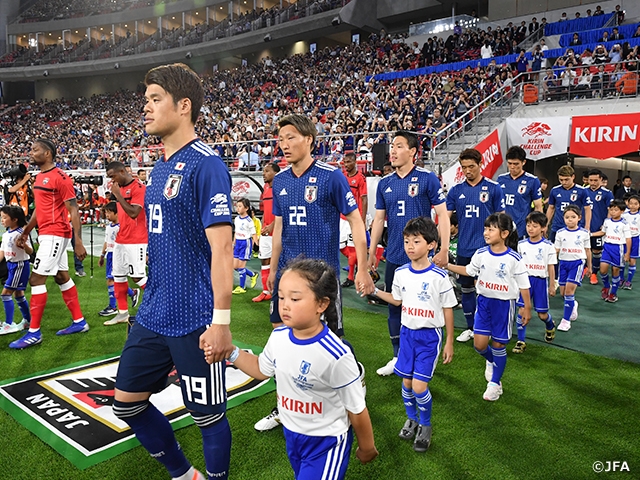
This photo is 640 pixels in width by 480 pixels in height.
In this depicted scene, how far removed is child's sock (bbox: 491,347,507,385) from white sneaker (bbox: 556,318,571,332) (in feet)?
8.33

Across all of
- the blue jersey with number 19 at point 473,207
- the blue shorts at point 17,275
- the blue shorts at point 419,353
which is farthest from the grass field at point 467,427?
the blue jersey with number 19 at point 473,207

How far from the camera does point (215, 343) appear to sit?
6.90 feet

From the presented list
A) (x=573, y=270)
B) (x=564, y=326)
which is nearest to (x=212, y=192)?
(x=564, y=326)

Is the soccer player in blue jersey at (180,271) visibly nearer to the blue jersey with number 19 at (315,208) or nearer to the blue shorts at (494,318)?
the blue jersey with number 19 at (315,208)

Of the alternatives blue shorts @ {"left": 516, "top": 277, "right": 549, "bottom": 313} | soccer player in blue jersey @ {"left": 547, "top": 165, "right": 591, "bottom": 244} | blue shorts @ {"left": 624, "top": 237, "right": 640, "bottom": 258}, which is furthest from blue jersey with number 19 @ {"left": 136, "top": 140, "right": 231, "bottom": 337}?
blue shorts @ {"left": 624, "top": 237, "right": 640, "bottom": 258}

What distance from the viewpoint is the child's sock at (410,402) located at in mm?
3488

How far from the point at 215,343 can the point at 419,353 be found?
1803 mm

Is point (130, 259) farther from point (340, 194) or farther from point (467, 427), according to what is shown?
point (467, 427)

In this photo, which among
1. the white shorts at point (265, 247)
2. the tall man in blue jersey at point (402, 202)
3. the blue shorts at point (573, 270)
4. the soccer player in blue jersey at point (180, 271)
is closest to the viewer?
the soccer player in blue jersey at point (180, 271)

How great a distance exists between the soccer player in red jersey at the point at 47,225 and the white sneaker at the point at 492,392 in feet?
14.2

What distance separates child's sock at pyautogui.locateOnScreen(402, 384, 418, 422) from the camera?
11.4 ft

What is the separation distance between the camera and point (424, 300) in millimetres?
3479

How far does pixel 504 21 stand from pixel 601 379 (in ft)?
88.8

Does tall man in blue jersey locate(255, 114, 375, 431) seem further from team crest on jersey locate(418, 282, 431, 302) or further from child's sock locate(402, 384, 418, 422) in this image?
child's sock locate(402, 384, 418, 422)
